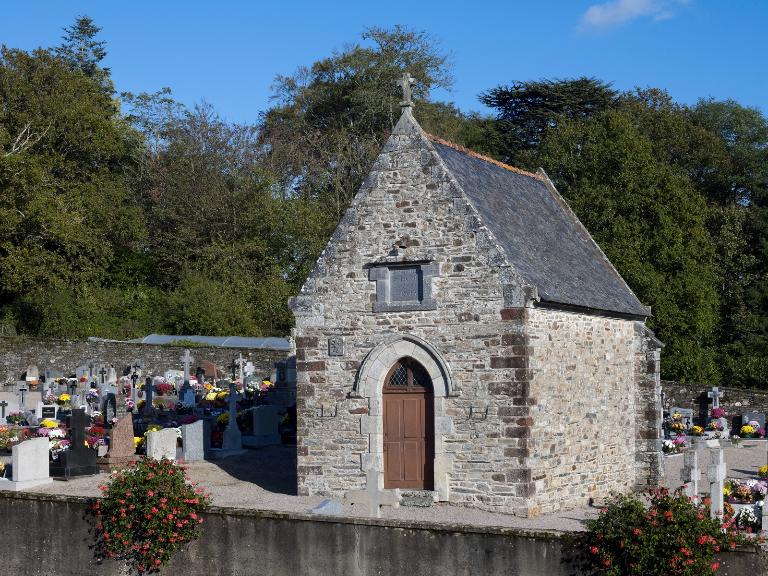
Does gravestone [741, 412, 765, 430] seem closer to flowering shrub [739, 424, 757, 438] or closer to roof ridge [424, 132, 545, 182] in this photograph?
flowering shrub [739, 424, 757, 438]

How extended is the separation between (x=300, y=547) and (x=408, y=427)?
191 inches

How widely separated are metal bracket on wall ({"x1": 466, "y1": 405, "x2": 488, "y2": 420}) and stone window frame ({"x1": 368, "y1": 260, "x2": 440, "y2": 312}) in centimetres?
175

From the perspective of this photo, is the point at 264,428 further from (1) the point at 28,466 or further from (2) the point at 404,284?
(2) the point at 404,284

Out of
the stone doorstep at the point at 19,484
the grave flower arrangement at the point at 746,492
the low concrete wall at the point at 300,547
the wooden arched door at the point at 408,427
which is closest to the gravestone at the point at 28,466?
the stone doorstep at the point at 19,484

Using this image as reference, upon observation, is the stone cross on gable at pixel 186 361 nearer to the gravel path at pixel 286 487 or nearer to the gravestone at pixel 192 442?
the gravel path at pixel 286 487

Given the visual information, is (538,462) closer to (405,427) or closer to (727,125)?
(405,427)

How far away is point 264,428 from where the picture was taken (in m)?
24.9

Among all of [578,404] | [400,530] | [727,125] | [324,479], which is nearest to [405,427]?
[324,479]

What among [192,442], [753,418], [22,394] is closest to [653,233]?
[753,418]

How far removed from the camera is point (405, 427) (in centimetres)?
1773

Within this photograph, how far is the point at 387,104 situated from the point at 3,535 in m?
37.5

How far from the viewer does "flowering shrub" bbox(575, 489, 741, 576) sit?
10.9m

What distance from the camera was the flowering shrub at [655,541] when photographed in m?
Answer: 10.9

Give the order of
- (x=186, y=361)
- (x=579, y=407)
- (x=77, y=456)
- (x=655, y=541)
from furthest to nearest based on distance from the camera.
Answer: (x=186, y=361) → (x=77, y=456) → (x=579, y=407) → (x=655, y=541)
